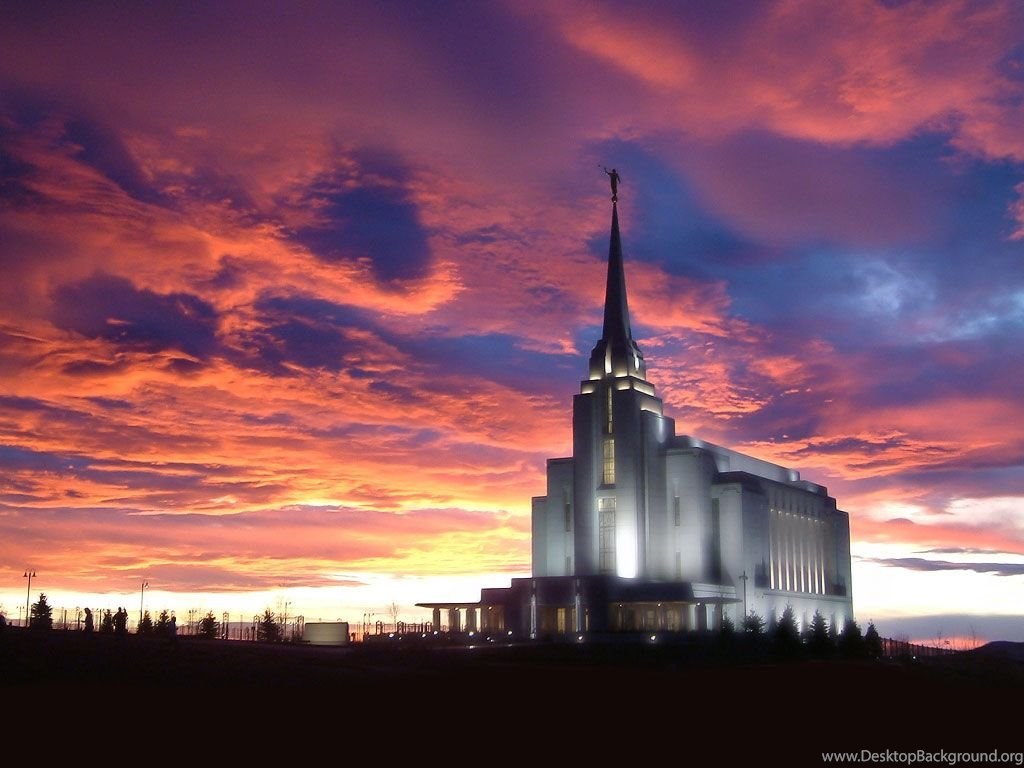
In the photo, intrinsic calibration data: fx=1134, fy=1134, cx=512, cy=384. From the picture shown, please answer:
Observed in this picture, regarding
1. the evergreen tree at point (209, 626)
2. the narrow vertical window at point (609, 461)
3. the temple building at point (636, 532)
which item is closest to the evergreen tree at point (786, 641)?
the temple building at point (636, 532)

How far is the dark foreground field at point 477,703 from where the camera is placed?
23.4 metres

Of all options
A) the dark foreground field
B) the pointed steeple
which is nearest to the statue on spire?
the pointed steeple

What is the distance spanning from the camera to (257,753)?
20.9m

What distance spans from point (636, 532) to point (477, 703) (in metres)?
57.7

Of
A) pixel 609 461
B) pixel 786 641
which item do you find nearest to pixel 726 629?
pixel 786 641

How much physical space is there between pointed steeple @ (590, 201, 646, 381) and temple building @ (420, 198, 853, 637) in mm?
112

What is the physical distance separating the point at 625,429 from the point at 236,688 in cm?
5988

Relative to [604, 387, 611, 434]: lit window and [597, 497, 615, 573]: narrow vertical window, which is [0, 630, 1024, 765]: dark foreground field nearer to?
[597, 497, 615, 573]: narrow vertical window

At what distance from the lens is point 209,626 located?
80.6m

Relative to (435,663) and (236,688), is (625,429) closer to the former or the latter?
(435,663)

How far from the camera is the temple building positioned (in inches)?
3142

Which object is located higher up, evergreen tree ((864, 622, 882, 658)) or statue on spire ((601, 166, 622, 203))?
statue on spire ((601, 166, 622, 203))

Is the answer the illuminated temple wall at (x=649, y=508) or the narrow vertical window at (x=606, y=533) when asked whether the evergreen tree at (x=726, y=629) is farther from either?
the narrow vertical window at (x=606, y=533)

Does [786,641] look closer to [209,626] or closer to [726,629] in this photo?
[726,629]
